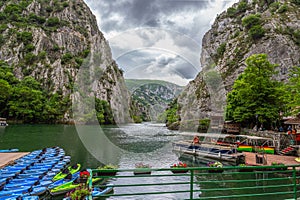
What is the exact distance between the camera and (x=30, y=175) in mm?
15719

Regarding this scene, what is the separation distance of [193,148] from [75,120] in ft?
224

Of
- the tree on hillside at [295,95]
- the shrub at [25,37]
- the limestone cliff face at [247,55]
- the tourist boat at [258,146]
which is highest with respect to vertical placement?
the shrub at [25,37]

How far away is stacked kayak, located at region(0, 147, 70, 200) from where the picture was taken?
12.4 meters

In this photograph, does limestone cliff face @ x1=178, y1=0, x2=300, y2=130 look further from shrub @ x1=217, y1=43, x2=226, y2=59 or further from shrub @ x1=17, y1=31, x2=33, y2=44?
shrub @ x1=17, y1=31, x2=33, y2=44

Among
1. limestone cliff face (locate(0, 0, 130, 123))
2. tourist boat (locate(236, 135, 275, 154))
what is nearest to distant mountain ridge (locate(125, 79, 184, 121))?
tourist boat (locate(236, 135, 275, 154))

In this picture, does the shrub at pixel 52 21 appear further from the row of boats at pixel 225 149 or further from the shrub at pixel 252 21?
the row of boats at pixel 225 149

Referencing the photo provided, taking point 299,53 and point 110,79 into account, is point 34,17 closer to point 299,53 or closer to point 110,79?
point 110,79

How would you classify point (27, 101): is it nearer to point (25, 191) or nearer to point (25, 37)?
point (25, 37)

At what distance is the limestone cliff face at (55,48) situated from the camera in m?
96.4

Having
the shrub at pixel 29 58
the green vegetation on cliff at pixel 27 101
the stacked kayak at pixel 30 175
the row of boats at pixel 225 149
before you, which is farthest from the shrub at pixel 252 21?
the shrub at pixel 29 58

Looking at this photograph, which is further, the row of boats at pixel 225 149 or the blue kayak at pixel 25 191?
the row of boats at pixel 225 149

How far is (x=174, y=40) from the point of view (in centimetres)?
1925

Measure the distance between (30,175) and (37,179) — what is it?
4.79 ft

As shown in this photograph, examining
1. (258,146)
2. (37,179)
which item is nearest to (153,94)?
(258,146)
